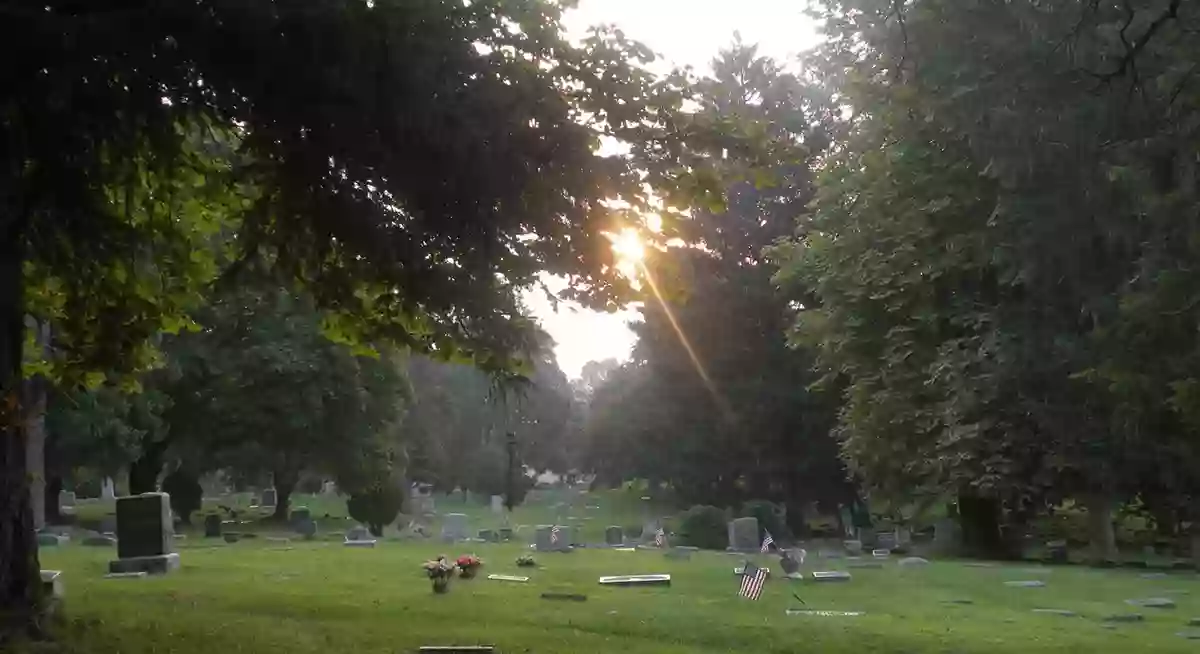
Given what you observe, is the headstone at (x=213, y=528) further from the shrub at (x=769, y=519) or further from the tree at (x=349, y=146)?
the tree at (x=349, y=146)

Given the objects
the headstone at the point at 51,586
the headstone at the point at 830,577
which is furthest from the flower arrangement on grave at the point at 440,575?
the headstone at the point at 830,577

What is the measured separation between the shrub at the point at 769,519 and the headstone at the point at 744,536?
19.8ft

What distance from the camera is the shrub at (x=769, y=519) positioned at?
34469mm

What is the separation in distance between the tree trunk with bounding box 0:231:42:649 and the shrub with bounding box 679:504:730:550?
2160 cm

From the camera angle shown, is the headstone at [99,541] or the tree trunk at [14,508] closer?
the tree trunk at [14,508]

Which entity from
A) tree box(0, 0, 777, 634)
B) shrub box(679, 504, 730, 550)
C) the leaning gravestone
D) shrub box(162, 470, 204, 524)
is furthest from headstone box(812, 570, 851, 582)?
shrub box(162, 470, 204, 524)

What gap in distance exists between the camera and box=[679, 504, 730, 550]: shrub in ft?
100

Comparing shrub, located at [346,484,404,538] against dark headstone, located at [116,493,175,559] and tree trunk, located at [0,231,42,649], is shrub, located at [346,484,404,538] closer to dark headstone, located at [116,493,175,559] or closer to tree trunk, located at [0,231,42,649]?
dark headstone, located at [116,493,175,559]

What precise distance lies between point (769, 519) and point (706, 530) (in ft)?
16.7

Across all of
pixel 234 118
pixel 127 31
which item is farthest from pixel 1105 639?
pixel 127 31

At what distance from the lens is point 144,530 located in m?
18.3

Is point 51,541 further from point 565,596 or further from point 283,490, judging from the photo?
point 283,490

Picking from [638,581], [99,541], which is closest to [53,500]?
[99,541]

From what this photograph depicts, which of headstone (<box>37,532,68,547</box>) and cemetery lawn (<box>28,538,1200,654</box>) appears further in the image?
headstone (<box>37,532,68,547</box>)
